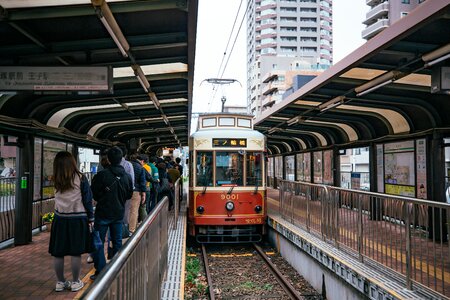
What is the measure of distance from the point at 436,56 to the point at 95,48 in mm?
4514

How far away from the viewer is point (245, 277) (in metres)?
8.16

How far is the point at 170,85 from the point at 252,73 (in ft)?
247

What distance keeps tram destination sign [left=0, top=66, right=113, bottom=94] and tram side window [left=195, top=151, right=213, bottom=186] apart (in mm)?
4870

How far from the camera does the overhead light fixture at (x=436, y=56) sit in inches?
203

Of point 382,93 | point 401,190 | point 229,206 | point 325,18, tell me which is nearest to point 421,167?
point 401,190

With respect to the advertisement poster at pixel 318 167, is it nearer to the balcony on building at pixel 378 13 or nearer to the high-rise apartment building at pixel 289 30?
the balcony on building at pixel 378 13

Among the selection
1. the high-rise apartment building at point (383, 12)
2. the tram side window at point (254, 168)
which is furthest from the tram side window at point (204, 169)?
the high-rise apartment building at point (383, 12)

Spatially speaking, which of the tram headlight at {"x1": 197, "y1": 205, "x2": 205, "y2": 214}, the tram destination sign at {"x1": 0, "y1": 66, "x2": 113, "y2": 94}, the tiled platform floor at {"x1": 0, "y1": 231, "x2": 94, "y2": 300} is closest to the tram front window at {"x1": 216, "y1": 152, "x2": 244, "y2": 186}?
the tram headlight at {"x1": 197, "y1": 205, "x2": 205, "y2": 214}

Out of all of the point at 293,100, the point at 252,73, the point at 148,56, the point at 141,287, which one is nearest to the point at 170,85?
the point at 148,56

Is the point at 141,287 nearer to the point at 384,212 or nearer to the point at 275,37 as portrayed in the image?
the point at 384,212

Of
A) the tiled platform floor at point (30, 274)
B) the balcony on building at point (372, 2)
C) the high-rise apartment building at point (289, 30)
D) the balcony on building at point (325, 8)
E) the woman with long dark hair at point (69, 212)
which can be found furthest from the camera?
the balcony on building at point (325, 8)

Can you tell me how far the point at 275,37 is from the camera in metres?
84.4

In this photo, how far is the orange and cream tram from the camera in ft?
33.3

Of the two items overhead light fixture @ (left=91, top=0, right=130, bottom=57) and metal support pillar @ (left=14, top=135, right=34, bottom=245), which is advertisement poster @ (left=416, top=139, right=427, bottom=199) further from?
metal support pillar @ (left=14, top=135, right=34, bottom=245)
